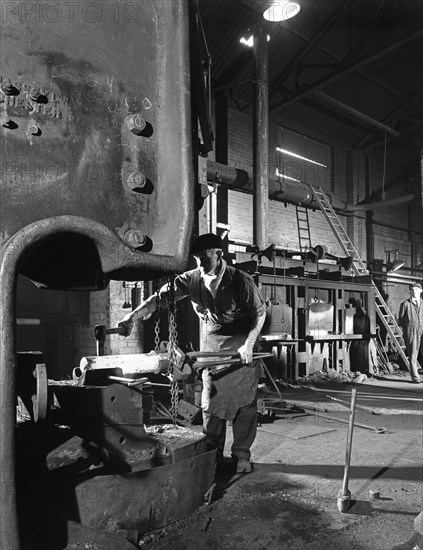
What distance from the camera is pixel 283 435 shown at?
4.61 metres

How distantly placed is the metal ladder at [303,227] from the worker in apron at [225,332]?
886 cm

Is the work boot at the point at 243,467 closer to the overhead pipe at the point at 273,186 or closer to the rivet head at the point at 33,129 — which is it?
the rivet head at the point at 33,129

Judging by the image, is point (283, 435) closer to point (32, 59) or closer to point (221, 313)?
point (221, 313)

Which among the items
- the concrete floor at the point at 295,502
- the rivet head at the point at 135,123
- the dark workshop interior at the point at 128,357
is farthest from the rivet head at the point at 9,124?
the concrete floor at the point at 295,502

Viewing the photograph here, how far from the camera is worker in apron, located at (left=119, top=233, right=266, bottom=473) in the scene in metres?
3.47

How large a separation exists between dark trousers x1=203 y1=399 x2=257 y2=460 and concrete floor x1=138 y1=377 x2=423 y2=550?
155 millimetres

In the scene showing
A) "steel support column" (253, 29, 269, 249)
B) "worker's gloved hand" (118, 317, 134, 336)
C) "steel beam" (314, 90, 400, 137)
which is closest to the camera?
"worker's gloved hand" (118, 317, 134, 336)

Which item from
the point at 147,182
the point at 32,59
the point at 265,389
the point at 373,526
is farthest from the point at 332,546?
the point at 265,389

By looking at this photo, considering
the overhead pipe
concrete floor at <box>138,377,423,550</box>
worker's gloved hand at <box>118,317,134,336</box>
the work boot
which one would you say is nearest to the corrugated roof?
the overhead pipe

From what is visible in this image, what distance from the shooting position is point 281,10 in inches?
323

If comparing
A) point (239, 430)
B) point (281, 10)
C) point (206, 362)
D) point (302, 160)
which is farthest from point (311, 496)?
point (302, 160)

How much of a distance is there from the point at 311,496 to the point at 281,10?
8136 mm

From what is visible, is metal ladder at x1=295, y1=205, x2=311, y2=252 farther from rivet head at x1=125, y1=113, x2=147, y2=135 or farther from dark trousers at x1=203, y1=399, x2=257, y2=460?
rivet head at x1=125, y1=113, x2=147, y2=135

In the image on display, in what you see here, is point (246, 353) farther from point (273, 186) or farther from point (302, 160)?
point (302, 160)
